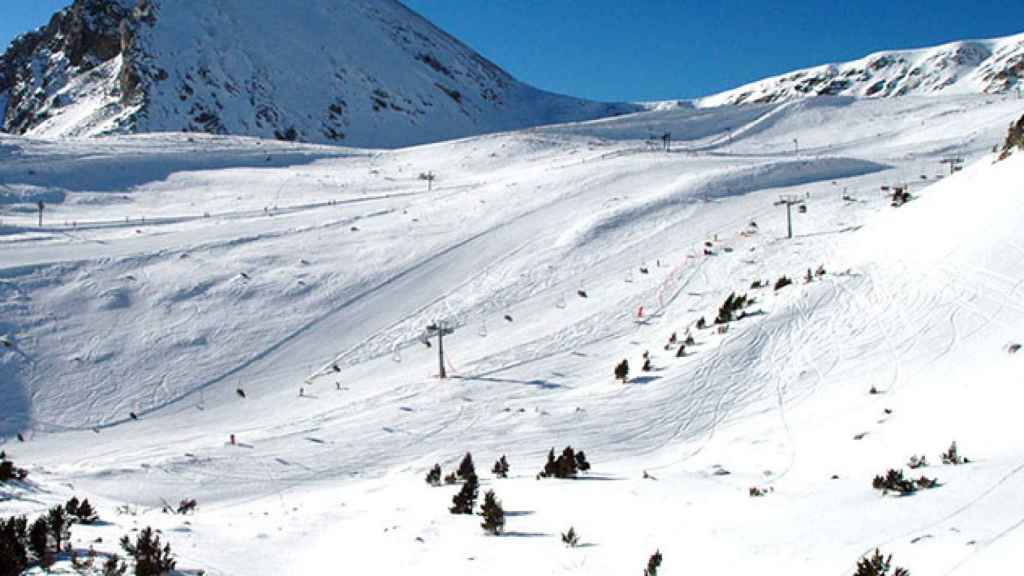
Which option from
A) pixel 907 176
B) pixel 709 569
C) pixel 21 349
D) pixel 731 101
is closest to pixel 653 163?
pixel 907 176

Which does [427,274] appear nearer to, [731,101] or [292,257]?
[292,257]

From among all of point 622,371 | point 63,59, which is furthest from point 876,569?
point 63,59

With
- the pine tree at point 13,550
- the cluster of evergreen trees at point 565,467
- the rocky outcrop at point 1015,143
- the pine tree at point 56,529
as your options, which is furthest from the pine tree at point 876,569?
the rocky outcrop at point 1015,143

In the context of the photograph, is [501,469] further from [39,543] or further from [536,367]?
[39,543]

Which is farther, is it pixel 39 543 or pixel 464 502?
pixel 464 502

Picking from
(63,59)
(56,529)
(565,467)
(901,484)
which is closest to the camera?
(56,529)

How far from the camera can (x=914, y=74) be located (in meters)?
158

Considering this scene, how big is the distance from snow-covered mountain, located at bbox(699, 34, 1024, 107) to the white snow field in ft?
400

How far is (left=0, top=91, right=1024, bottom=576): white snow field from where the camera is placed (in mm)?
9594

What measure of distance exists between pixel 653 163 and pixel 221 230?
23755mm

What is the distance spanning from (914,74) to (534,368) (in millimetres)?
162671

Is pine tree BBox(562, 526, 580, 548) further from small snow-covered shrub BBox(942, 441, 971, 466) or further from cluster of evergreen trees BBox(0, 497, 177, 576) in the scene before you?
small snow-covered shrub BBox(942, 441, 971, 466)

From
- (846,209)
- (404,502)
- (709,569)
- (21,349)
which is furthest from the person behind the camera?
(846,209)

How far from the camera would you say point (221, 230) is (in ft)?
116
